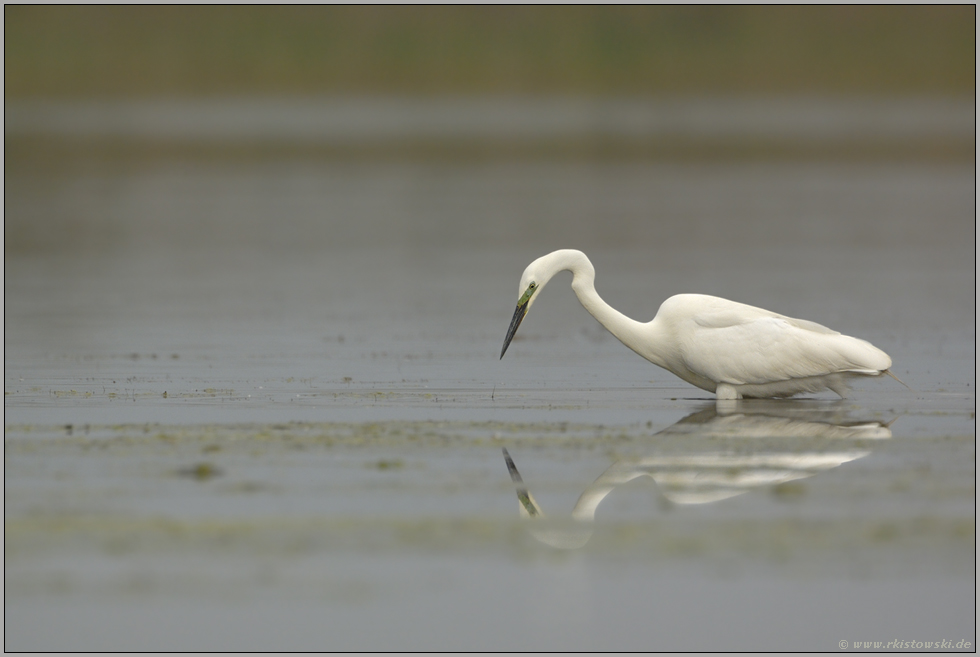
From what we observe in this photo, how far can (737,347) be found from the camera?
1208cm

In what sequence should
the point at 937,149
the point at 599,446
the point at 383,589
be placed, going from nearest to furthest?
the point at 383,589 → the point at 599,446 → the point at 937,149

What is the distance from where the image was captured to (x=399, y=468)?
32.0 feet

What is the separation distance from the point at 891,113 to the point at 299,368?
2353 inches

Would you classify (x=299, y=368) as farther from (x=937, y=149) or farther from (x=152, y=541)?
(x=937, y=149)

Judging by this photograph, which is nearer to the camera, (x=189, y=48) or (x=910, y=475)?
(x=910, y=475)

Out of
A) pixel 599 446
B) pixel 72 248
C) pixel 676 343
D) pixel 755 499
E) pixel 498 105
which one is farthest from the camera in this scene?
pixel 498 105

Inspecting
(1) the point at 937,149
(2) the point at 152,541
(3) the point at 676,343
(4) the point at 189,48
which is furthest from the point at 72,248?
(4) the point at 189,48

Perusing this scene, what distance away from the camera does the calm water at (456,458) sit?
7.28 m

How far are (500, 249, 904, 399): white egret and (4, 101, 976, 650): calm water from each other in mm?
285

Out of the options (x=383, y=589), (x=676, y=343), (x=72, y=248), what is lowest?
(x=383, y=589)

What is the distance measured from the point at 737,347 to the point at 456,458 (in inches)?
120

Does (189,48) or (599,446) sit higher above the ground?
(189,48)

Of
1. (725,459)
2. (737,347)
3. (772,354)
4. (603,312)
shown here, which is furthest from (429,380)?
(725,459)

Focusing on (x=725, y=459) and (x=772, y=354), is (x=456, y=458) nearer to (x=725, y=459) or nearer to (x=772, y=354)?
(x=725, y=459)
